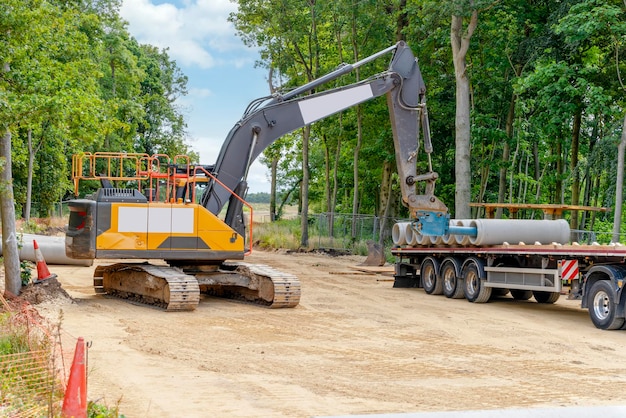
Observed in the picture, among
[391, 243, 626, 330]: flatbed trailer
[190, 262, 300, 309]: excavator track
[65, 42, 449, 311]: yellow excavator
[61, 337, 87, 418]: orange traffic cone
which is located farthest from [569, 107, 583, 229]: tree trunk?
[61, 337, 87, 418]: orange traffic cone

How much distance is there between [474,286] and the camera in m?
20.0

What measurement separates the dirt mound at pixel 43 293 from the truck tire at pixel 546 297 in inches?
427

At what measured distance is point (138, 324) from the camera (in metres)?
14.6

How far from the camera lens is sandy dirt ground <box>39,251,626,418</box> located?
892cm

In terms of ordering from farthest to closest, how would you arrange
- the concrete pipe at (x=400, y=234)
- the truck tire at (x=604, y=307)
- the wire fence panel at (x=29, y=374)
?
1. the concrete pipe at (x=400, y=234)
2. the truck tire at (x=604, y=307)
3. the wire fence panel at (x=29, y=374)

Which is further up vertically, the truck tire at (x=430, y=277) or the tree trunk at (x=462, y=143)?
the tree trunk at (x=462, y=143)

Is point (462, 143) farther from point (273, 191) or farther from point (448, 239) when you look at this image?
point (273, 191)

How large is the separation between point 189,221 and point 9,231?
3538 mm

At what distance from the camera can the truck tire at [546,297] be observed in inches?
787

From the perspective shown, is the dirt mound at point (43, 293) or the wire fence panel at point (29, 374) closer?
the wire fence panel at point (29, 374)

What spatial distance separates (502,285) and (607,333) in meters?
4.17

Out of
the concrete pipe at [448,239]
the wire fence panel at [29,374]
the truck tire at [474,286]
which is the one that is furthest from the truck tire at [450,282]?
the wire fence panel at [29,374]

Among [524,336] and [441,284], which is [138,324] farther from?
[441,284]

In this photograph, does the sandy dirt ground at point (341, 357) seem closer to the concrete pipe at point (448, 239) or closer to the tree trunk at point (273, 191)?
the concrete pipe at point (448, 239)
